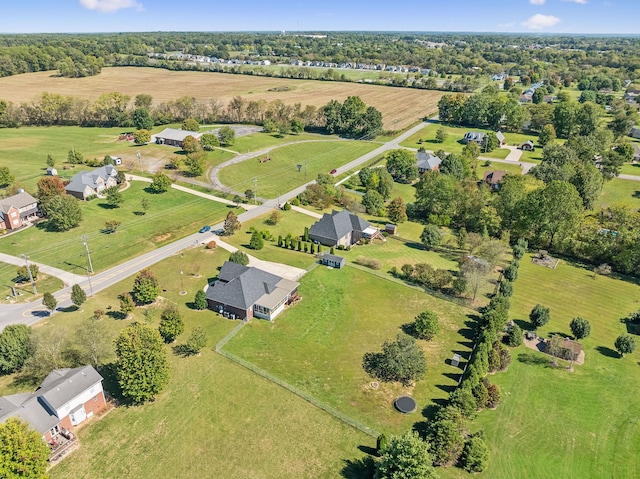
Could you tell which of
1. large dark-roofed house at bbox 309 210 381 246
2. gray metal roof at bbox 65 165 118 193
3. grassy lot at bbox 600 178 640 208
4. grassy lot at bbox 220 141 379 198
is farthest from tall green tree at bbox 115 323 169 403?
grassy lot at bbox 600 178 640 208

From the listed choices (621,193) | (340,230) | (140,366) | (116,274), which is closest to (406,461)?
(140,366)

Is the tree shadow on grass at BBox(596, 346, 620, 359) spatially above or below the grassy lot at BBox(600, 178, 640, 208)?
below

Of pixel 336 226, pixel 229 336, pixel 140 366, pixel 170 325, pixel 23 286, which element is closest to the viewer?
pixel 140 366

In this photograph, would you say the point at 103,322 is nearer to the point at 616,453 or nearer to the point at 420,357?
the point at 420,357

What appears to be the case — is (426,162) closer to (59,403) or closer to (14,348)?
(14,348)

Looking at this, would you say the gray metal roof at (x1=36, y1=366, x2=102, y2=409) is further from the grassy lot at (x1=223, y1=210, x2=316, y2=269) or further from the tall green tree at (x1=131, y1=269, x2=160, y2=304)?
the grassy lot at (x1=223, y1=210, x2=316, y2=269)

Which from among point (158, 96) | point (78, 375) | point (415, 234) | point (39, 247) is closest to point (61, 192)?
point (39, 247)
